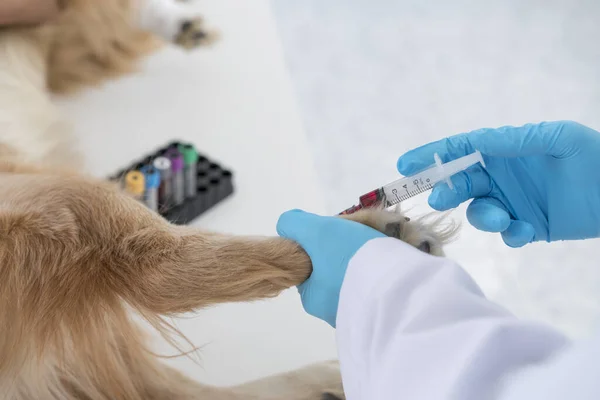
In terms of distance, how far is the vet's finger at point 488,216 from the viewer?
87 centimetres

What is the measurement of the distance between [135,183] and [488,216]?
2.09ft

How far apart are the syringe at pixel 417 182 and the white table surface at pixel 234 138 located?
337 millimetres

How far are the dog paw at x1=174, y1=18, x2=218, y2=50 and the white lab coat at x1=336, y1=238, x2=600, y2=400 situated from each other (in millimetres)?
1118

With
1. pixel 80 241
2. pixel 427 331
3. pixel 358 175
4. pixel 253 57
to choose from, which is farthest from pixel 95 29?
pixel 427 331

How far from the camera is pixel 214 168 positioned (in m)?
1.34

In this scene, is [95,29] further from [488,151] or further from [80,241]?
[488,151]

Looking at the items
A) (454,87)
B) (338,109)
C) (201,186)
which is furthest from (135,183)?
(454,87)

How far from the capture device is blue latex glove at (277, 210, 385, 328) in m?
0.74

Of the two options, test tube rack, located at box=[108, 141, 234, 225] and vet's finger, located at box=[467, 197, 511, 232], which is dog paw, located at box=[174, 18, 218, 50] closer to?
test tube rack, located at box=[108, 141, 234, 225]

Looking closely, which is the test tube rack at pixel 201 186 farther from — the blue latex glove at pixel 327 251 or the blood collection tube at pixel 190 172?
the blue latex glove at pixel 327 251

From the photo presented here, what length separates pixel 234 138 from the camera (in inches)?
57.6

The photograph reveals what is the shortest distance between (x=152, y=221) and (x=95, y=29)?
89 cm

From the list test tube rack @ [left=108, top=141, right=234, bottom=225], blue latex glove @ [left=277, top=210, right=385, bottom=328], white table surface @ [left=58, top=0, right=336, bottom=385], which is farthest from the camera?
test tube rack @ [left=108, top=141, right=234, bottom=225]

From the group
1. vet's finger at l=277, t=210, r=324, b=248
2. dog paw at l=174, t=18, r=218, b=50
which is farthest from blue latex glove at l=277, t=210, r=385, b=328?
dog paw at l=174, t=18, r=218, b=50
